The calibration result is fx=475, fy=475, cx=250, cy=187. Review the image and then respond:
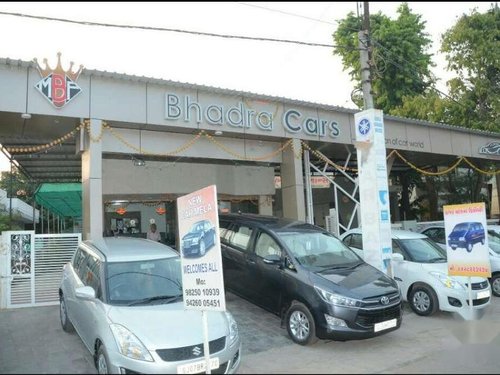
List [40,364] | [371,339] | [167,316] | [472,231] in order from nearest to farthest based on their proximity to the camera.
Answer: [167,316], [40,364], [371,339], [472,231]

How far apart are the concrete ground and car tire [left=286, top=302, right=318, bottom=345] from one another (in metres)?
0.14

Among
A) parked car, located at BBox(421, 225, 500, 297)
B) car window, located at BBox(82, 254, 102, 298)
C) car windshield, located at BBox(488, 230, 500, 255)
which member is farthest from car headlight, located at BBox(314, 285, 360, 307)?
car windshield, located at BBox(488, 230, 500, 255)

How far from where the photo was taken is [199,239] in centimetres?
552

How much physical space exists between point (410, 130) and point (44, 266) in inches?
527

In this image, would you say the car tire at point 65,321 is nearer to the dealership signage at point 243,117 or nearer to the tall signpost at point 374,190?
the dealership signage at point 243,117

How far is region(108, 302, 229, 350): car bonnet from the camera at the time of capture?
17.5ft

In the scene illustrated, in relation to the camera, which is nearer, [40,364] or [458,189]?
[40,364]

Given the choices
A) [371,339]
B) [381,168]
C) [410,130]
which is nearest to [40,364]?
[371,339]

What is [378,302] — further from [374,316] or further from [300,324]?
[300,324]

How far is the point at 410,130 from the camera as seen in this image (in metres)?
17.7

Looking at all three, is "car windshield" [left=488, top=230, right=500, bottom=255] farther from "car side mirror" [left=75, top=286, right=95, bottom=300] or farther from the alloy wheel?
"car side mirror" [left=75, top=286, right=95, bottom=300]

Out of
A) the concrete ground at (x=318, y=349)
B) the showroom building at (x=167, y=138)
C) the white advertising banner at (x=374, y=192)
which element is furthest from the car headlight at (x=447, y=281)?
the showroom building at (x=167, y=138)

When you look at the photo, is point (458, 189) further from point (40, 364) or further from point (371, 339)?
point (40, 364)

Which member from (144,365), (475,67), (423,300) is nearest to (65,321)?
(144,365)
